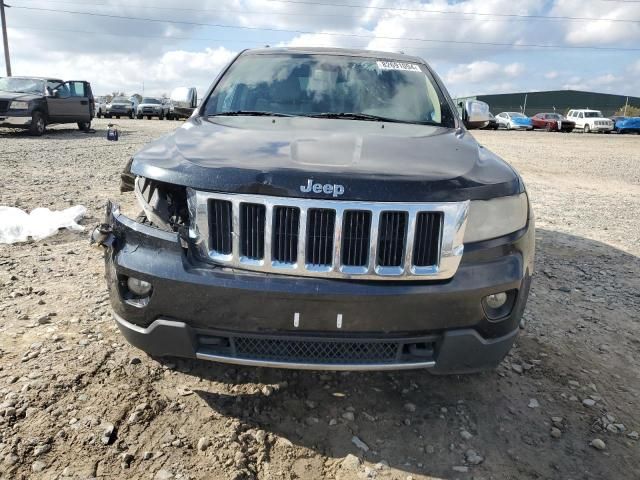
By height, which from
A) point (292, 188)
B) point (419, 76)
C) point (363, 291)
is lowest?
point (363, 291)

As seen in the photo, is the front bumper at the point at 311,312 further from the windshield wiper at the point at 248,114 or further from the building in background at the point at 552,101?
the building in background at the point at 552,101

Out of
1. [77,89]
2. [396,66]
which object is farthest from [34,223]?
[77,89]

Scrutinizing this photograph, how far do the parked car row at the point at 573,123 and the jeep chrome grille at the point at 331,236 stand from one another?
120 feet

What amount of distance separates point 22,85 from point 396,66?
15523 mm

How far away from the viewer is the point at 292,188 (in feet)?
6.37

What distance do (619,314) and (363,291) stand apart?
2610 mm

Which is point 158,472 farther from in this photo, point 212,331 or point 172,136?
point 172,136

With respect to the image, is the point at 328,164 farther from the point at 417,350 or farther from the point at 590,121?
the point at 590,121

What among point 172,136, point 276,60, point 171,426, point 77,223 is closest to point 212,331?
point 171,426

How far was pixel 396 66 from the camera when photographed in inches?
145

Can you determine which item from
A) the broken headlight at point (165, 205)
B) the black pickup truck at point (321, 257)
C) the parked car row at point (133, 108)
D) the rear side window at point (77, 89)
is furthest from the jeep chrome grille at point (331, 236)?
the parked car row at point (133, 108)

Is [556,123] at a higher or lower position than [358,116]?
lower

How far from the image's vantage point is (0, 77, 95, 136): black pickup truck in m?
14.3

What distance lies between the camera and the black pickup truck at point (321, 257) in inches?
76.7
